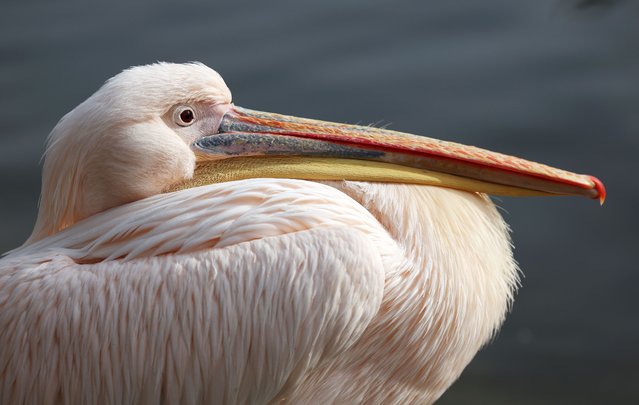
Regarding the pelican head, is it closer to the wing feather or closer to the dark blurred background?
the wing feather

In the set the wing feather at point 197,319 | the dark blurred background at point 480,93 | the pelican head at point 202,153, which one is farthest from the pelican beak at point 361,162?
the dark blurred background at point 480,93

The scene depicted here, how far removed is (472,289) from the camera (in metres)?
2.00

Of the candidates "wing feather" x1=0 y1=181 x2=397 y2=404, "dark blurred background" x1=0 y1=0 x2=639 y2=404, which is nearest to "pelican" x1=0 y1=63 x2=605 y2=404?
"wing feather" x1=0 y1=181 x2=397 y2=404

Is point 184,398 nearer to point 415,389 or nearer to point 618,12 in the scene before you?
point 415,389

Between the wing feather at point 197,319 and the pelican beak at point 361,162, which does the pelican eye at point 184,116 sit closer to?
the pelican beak at point 361,162

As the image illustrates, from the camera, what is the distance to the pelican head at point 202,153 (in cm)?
192

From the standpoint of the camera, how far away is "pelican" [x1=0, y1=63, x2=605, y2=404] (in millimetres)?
1802

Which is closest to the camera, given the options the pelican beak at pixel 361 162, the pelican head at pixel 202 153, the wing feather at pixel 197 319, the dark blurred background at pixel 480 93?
the wing feather at pixel 197 319

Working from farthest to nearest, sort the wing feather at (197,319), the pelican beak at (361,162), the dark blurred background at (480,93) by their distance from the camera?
1. the dark blurred background at (480,93)
2. the pelican beak at (361,162)
3. the wing feather at (197,319)

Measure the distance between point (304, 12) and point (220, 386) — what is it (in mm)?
2969

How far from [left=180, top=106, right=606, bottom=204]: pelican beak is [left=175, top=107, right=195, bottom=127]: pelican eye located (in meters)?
0.05

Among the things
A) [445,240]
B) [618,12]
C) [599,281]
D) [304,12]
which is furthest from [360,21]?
[445,240]

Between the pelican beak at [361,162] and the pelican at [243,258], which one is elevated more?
the pelican beak at [361,162]

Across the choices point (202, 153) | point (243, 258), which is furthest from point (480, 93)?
point (243, 258)
